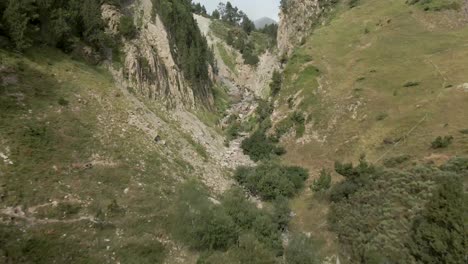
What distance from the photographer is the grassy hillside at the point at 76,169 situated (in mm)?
22453

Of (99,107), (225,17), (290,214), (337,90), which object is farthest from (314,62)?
(225,17)

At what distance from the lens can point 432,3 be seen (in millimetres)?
71062

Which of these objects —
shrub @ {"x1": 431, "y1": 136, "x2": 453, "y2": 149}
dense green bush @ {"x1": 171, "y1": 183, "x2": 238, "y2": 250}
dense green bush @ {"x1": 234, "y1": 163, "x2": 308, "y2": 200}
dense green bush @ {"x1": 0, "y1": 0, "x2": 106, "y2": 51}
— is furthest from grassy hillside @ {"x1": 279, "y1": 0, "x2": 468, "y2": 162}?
dense green bush @ {"x1": 0, "y1": 0, "x2": 106, "y2": 51}

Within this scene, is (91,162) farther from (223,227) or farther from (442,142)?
(442,142)

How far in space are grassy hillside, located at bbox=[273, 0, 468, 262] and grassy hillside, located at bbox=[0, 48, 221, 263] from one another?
14377mm

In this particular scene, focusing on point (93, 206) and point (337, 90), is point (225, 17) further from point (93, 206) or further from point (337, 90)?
point (93, 206)

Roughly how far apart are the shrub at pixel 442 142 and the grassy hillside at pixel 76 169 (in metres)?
23.9

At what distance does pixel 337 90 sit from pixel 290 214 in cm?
2624

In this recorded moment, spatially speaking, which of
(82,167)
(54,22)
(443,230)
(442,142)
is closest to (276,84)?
(442,142)

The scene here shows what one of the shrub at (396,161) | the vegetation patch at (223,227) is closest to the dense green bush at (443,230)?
the vegetation patch at (223,227)

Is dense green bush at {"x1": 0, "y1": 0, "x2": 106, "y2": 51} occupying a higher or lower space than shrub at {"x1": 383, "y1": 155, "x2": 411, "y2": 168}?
higher

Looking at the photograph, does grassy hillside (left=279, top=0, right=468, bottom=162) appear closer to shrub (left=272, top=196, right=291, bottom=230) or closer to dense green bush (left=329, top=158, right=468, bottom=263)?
dense green bush (left=329, top=158, right=468, bottom=263)

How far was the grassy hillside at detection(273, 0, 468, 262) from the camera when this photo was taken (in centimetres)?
3666

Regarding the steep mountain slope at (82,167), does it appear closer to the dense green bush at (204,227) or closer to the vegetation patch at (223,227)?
the dense green bush at (204,227)
